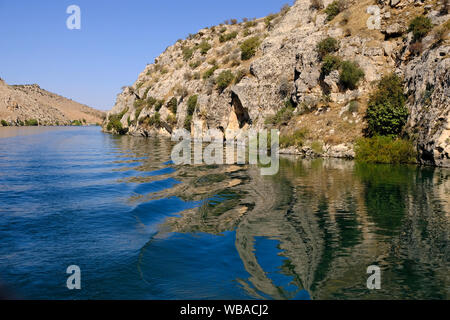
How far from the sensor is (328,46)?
29250mm

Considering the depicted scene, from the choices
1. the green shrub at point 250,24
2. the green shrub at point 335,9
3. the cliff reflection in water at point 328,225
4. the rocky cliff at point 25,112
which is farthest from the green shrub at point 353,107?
the rocky cliff at point 25,112

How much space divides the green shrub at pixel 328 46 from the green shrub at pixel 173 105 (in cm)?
2644

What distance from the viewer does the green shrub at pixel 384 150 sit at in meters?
19.9

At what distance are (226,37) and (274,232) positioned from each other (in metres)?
54.5

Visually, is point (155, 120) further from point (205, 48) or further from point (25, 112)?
point (25, 112)

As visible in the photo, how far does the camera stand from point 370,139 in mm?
22109

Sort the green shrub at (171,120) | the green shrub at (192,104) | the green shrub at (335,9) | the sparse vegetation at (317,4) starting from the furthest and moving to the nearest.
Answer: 1. the green shrub at (171,120)
2. the green shrub at (192,104)
3. the sparse vegetation at (317,4)
4. the green shrub at (335,9)

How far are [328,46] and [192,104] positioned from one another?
70.1ft

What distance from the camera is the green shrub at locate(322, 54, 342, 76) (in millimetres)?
27750

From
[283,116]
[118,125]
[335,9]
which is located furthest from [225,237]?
[118,125]

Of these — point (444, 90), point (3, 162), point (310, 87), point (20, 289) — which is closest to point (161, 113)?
point (310, 87)

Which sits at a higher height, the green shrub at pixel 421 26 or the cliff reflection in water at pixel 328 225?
the green shrub at pixel 421 26

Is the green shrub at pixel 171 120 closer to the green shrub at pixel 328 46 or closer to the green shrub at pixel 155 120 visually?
the green shrub at pixel 155 120
